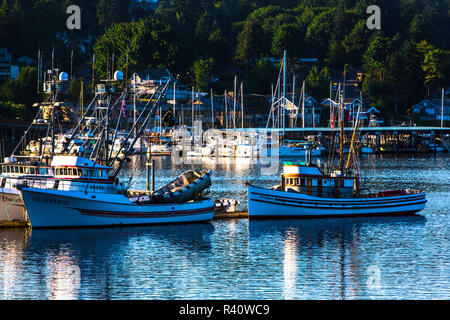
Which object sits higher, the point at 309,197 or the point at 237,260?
the point at 309,197

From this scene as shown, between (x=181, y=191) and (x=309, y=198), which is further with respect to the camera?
(x=309, y=198)

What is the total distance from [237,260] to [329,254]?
651 cm

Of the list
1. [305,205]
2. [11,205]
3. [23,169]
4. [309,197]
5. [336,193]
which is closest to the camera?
[11,205]

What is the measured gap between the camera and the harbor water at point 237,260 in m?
47.1

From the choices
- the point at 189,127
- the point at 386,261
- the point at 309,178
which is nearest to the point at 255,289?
the point at 386,261

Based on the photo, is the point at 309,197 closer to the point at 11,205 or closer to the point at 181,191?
the point at 181,191

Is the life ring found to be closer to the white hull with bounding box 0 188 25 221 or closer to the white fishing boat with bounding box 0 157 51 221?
the white fishing boat with bounding box 0 157 51 221

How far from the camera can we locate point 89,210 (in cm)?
6375

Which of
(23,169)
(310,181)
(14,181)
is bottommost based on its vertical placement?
(310,181)

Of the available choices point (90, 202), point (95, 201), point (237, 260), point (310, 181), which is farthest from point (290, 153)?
point (237, 260)

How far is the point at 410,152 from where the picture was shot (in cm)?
19925

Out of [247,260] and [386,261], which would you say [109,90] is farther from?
[386,261]

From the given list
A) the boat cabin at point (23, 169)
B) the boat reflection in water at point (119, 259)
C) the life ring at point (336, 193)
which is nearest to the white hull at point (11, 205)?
the boat cabin at point (23, 169)
